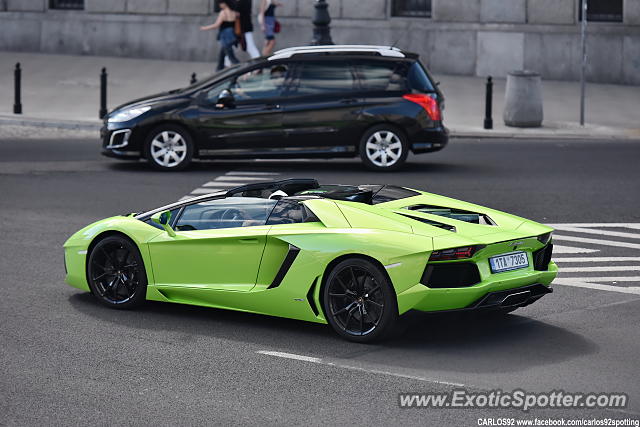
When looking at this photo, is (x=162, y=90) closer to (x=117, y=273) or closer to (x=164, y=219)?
(x=117, y=273)

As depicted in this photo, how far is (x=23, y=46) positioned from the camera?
34.4 metres

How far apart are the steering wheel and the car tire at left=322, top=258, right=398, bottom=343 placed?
0.97m

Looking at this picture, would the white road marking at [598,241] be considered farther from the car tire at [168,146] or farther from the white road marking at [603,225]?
the car tire at [168,146]

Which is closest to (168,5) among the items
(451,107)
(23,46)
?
(23,46)

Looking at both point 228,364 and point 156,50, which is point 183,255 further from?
point 156,50

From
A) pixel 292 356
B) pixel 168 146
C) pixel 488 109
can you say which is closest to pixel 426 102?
pixel 168 146

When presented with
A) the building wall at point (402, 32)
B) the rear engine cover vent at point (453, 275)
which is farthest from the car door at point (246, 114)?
the building wall at point (402, 32)

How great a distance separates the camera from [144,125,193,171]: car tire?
744 inches

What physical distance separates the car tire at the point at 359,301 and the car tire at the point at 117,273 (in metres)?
1.79

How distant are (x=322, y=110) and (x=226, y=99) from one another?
4.52 ft

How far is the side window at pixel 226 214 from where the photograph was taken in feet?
32.0

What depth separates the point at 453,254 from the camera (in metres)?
8.78

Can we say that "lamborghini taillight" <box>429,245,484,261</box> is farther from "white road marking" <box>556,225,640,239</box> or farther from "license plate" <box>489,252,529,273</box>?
"white road marking" <box>556,225,640,239</box>

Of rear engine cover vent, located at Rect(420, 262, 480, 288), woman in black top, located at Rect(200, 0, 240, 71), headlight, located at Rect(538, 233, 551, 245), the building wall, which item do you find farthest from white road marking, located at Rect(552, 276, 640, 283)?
the building wall
